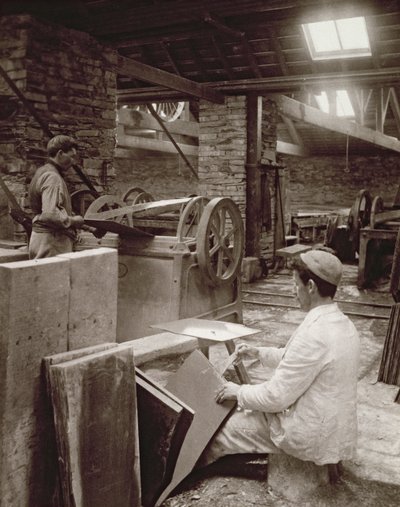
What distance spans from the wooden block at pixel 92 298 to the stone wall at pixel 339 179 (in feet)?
47.0

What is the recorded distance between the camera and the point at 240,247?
5.86 metres

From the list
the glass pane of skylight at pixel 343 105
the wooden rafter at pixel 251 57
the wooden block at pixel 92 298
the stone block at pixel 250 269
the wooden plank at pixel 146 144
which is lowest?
the stone block at pixel 250 269

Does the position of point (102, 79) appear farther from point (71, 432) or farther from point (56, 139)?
point (71, 432)

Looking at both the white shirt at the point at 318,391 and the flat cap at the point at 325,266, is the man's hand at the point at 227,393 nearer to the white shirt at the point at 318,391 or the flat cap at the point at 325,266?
the white shirt at the point at 318,391

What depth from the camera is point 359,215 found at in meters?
9.98

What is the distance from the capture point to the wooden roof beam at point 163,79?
7523mm

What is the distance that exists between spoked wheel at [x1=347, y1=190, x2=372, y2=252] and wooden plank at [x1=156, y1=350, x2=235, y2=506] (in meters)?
7.19

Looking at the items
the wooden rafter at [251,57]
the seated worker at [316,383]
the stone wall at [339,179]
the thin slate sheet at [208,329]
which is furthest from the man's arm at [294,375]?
the stone wall at [339,179]

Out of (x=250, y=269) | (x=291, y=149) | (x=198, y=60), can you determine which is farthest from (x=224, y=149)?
(x=291, y=149)

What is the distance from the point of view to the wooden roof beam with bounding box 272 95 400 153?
36.1 ft

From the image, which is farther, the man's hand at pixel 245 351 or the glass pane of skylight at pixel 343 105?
the glass pane of skylight at pixel 343 105

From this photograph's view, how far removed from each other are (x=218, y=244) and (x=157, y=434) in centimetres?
283

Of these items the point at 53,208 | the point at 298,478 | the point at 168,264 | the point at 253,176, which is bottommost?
the point at 298,478

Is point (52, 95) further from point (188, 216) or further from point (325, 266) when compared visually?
point (325, 266)
